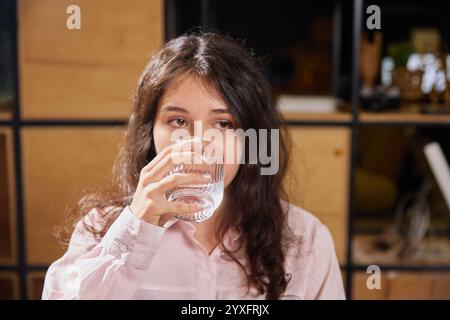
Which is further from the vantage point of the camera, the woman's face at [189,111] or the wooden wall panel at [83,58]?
the wooden wall panel at [83,58]

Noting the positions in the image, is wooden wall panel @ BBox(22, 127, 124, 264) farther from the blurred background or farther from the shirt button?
the shirt button

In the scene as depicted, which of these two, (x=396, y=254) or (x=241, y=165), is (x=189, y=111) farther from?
(x=396, y=254)

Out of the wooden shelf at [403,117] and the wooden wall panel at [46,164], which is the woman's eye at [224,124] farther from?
the wooden shelf at [403,117]

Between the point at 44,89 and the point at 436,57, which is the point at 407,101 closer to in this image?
the point at 436,57

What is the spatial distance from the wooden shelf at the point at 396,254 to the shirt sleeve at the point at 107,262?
0.74m

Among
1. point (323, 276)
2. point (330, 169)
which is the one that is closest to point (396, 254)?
point (330, 169)

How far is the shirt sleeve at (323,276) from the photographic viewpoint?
77 cm

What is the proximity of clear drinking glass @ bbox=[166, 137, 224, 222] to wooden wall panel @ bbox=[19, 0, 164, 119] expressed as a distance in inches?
20.3

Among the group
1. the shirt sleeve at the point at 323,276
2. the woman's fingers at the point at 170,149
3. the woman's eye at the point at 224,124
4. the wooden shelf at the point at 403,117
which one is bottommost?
the shirt sleeve at the point at 323,276

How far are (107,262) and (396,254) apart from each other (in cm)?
93

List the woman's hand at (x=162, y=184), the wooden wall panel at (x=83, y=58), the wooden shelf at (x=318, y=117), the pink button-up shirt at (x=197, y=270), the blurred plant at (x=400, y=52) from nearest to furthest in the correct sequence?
the woman's hand at (x=162, y=184) → the pink button-up shirt at (x=197, y=270) → the wooden wall panel at (x=83, y=58) → the wooden shelf at (x=318, y=117) → the blurred plant at (x=400, y=52)

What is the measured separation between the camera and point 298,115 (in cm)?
124

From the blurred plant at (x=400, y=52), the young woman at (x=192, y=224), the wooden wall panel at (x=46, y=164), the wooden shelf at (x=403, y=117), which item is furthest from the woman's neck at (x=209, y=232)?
the blurred plant at (x=400, y=52)

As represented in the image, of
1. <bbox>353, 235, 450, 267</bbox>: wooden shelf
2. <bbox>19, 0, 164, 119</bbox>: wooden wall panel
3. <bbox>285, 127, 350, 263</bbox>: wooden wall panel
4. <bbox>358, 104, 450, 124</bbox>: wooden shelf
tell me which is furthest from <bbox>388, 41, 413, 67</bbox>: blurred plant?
<bbox>19, 0, 164, 119</bbox>: wooden wall panel
